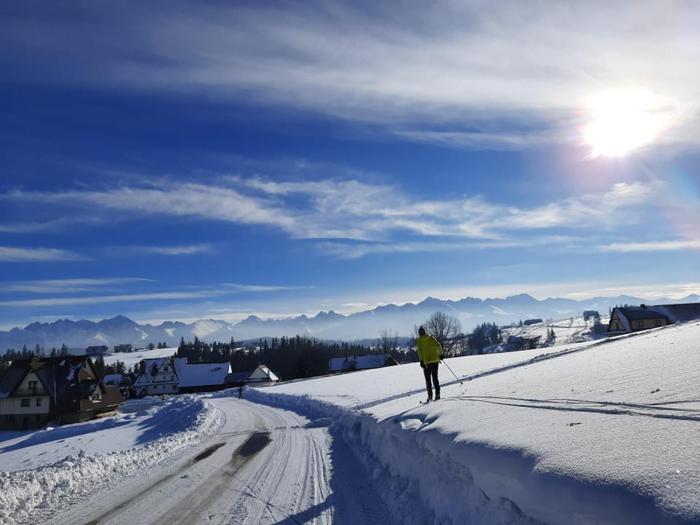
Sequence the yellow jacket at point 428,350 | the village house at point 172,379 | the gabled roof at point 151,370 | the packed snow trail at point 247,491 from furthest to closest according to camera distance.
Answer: the gabled roof at point 151,370 < the village house at point 172,379 < the yellow jacket at point 428,350 < the packed snow trail at point 247,491

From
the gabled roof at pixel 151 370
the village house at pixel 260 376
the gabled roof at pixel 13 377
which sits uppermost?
the gabled roof at pixel 13 377

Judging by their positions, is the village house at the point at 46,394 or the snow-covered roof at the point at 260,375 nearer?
the village house at the point at 46,394

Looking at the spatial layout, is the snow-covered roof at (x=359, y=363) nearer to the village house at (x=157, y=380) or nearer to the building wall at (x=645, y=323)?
the village house at (x=157, y=380)

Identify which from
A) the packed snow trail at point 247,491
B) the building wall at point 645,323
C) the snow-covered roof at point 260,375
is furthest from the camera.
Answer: the snow-covered roof at point 260,375

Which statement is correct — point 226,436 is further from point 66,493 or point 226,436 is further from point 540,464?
point 540,464

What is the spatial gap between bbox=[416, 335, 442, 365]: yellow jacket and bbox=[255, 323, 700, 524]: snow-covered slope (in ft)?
11.9

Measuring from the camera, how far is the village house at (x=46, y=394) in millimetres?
53875

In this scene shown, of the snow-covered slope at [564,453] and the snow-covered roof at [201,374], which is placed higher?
the snow-covered slope at [564,453]

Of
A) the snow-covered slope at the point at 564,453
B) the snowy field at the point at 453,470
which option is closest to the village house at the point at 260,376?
the snowy field at the point at 453,470

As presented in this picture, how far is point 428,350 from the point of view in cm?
1482

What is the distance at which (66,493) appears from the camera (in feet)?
31.2

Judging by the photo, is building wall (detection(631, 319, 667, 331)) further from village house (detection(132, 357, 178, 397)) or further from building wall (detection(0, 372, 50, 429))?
village house (detection(132, 357, 178, 397))

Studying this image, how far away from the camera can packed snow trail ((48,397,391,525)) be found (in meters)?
7.74

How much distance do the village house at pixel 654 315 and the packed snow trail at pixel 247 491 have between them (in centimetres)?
6205
